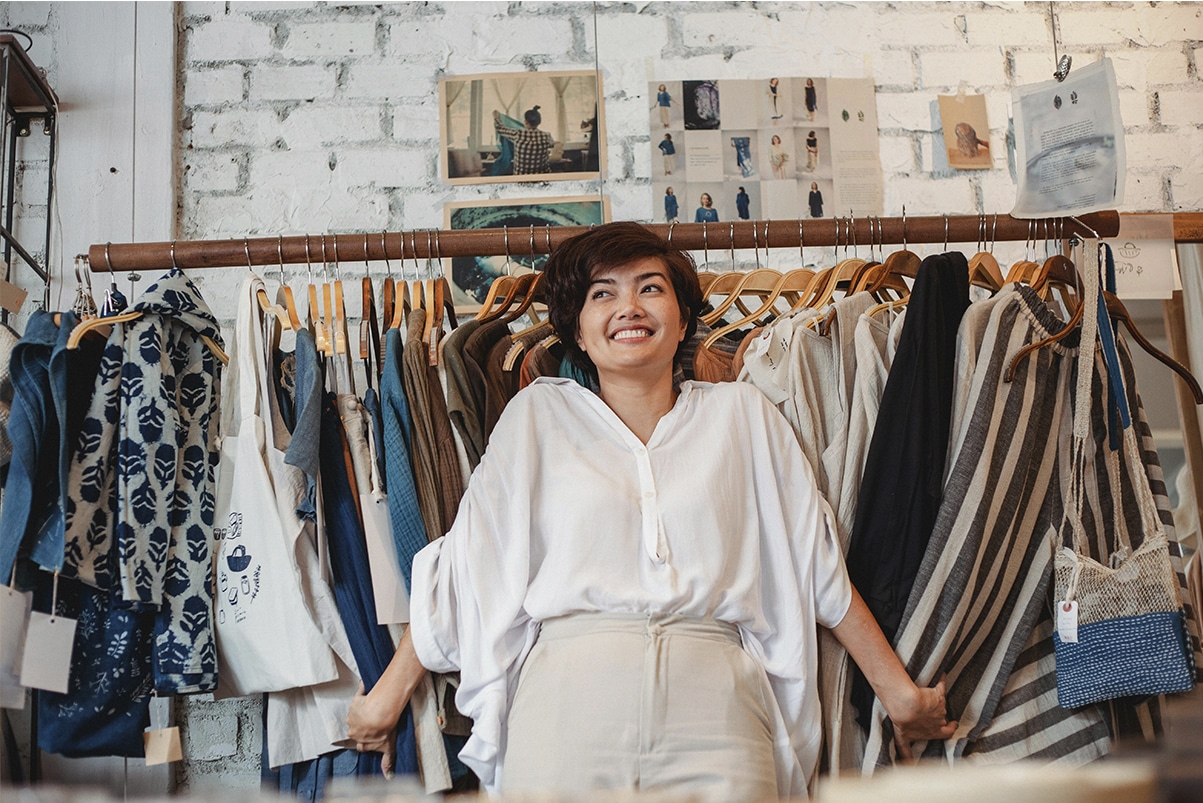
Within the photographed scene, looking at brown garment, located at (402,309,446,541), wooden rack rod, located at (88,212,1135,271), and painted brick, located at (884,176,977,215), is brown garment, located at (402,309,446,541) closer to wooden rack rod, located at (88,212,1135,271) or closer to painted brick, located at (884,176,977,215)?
wooden rack rod, located at (88,212,1135,271)

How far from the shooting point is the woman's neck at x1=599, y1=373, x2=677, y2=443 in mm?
1967

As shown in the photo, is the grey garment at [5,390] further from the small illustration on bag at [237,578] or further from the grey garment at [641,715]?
the grey garment at [641,715]

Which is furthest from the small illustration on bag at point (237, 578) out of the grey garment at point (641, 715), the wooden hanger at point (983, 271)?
the wooden hanger at point (983, 271)

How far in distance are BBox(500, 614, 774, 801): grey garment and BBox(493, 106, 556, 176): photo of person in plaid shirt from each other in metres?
1.26

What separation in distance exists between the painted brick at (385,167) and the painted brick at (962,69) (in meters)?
1.24

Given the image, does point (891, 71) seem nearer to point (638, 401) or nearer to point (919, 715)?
point (638, 401)

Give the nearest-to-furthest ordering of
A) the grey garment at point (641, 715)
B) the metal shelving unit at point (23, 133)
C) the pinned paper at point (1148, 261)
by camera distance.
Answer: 1. the grey garment at point (641, 715)
2. the pinned paper at point (1148, 261)
3. the metal shelving unit at point (23, 133)

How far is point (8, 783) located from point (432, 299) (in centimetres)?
124

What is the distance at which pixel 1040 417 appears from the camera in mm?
1923

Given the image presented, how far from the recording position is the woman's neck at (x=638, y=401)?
1.97 metres

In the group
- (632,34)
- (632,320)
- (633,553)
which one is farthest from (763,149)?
(633,553)

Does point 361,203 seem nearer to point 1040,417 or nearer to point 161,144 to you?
point 161,144

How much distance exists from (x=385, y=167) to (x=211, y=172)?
0.41m

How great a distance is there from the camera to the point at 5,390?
1906mm
